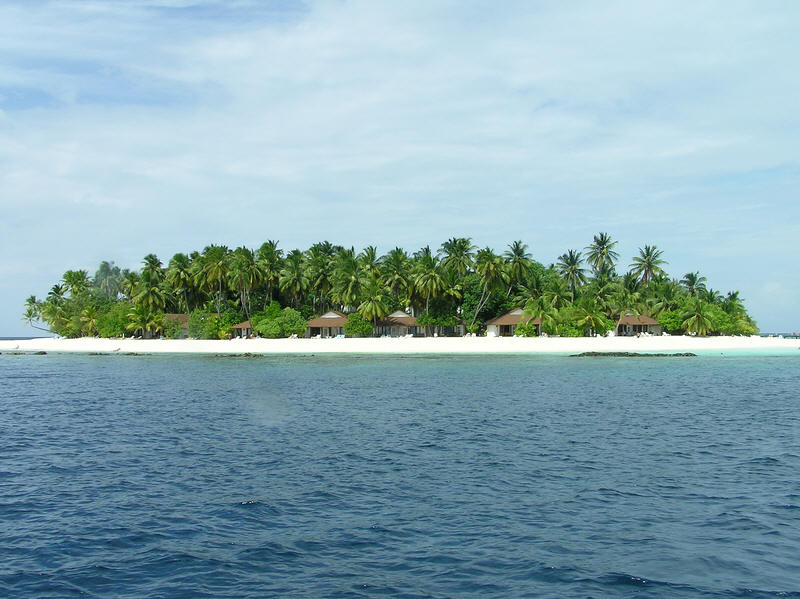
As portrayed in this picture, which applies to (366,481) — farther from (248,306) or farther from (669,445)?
(248,306)

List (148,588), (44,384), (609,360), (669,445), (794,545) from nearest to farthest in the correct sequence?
(148,588) < (794,545) < (669,445) < (44,384) < (609,360)

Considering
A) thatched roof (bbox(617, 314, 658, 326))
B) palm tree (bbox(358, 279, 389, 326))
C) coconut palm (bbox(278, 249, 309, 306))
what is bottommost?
thatched roof (bbox(617, 314, 658, 326))

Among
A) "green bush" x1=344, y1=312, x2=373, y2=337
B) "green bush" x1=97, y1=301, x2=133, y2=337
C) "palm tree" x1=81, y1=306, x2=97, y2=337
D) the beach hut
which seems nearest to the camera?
"green bush" x1=344, y1=312, x2=373, y2=337

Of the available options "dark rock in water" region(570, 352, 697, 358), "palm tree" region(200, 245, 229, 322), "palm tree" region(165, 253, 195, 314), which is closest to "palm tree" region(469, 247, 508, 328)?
"dark rock in water" region(570, 352, 697, 358)

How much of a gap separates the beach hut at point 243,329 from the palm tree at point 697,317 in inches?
2371

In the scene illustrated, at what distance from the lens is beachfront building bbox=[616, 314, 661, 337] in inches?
3625

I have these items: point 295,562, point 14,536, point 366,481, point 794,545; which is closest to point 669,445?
point 794,545

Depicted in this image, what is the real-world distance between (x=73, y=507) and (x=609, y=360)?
59225 millimetres

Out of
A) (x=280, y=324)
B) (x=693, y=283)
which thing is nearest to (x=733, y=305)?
(x=693, y=283)

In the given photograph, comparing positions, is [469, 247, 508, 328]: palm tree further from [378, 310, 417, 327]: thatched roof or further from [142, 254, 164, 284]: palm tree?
[142, 254, 164, 284]: palm tree

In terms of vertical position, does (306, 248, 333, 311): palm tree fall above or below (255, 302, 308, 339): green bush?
above

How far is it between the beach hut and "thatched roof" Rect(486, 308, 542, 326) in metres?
34.5

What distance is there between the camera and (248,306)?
3893 inches

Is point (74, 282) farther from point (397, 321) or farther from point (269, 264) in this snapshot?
point (397, 321)
